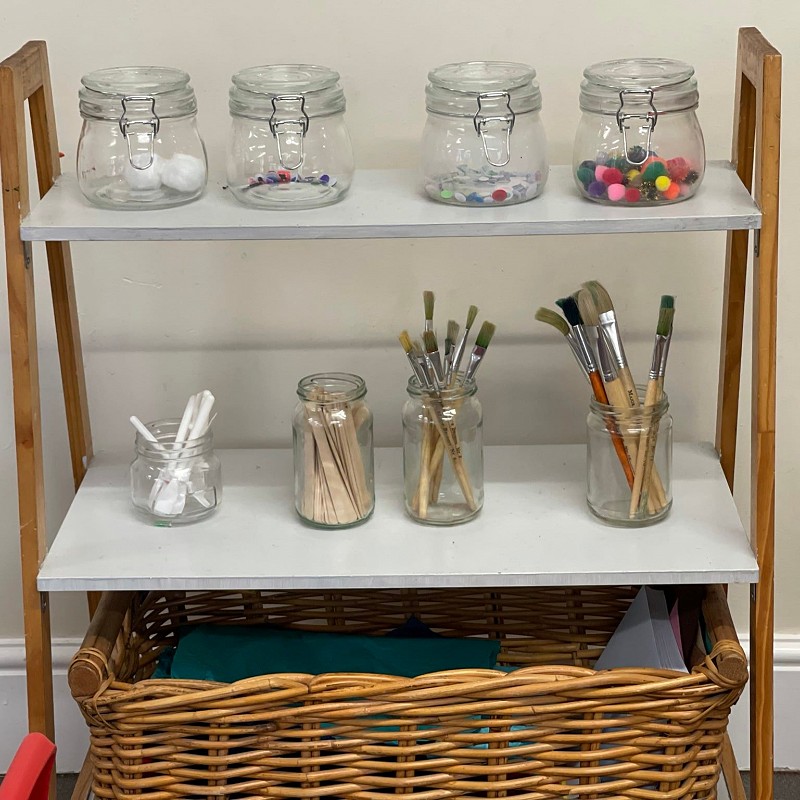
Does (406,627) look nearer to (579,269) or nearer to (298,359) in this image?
(298,359)

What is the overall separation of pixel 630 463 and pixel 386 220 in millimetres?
387

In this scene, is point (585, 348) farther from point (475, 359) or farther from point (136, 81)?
point (136, 81)

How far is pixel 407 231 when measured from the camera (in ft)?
3.54

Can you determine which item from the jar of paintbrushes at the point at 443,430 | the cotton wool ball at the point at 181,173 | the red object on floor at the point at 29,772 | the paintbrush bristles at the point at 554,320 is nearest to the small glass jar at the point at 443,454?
the jar of paintbrushes at the point at 443,430

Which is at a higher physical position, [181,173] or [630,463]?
[181,173]

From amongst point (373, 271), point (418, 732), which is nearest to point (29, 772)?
point (418, 732)

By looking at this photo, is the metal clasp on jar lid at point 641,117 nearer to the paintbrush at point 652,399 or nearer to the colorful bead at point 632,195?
the colorful bead at point 632,195

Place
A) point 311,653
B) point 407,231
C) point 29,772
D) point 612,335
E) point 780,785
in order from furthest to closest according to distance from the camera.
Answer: point 780,785, point 311,653, point 612,335, point 407,231, point 29,772

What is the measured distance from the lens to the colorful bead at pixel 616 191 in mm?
1117

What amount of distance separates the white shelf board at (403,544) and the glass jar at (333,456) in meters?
0.03

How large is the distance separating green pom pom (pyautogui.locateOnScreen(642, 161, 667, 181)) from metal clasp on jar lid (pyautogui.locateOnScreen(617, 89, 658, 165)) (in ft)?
0.04

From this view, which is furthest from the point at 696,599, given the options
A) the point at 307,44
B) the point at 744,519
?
the point at 307,44

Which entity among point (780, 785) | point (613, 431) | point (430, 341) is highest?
point (430, 341)

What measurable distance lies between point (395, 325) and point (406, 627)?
40cm
